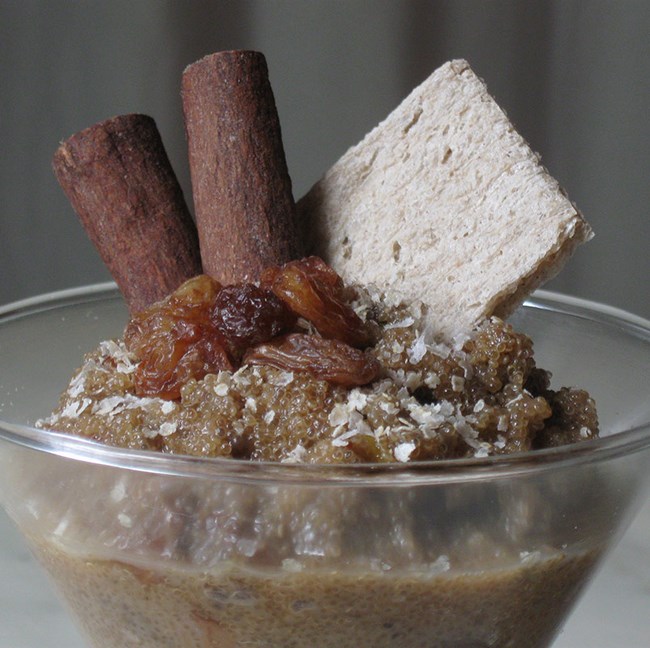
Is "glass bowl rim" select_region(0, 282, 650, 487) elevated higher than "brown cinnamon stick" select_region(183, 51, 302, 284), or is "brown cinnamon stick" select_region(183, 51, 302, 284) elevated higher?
"brown cinnamon stick" select_region(183, 51, 302, 284)

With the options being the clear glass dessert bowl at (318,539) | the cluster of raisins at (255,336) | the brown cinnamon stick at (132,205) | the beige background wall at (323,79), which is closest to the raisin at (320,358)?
the cluster of raisins at (255,336)

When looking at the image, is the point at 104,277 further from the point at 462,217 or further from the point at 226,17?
the point at 462,217

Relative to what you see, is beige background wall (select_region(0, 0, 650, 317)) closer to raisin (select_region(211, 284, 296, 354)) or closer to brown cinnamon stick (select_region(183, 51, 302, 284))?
brown cinnamon stick (select_region(183, 51, 302, 284))

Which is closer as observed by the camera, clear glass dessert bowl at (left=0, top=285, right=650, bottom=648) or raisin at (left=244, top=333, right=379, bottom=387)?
clear glass dessert bowl at (left=0, top=285, right=650, bottom=648)

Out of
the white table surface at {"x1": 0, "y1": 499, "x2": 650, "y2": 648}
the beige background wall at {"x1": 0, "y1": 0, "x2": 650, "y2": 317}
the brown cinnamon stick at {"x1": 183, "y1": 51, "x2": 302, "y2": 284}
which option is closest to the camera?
the brown cinnamon stick at {"x1": 183, "y1": 51, "x2": 302, "y2": 284}

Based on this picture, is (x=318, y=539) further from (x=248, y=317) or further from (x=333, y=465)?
(x=248, y=317)

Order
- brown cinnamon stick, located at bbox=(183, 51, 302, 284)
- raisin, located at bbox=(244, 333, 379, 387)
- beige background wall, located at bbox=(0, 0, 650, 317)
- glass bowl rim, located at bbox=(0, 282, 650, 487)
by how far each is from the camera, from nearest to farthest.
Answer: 1. glass bowl rim, located at bbox=(0, 282, 650, 487)
2. raisin, located at bbox=(244, 333, 379, 387)
3. brown cinnamon stick, located at bbox=(183, 51, 302, 284)
4. beige background wall, located at bbox=(0, 0, 650, 317)

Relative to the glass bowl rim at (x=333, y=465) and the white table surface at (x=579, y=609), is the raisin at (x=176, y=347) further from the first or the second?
the white table surface at (x=579, y=609)

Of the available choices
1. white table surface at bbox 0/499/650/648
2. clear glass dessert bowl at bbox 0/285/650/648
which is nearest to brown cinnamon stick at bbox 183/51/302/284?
clear glass dessert bowl at bbox 0/285/650/648
